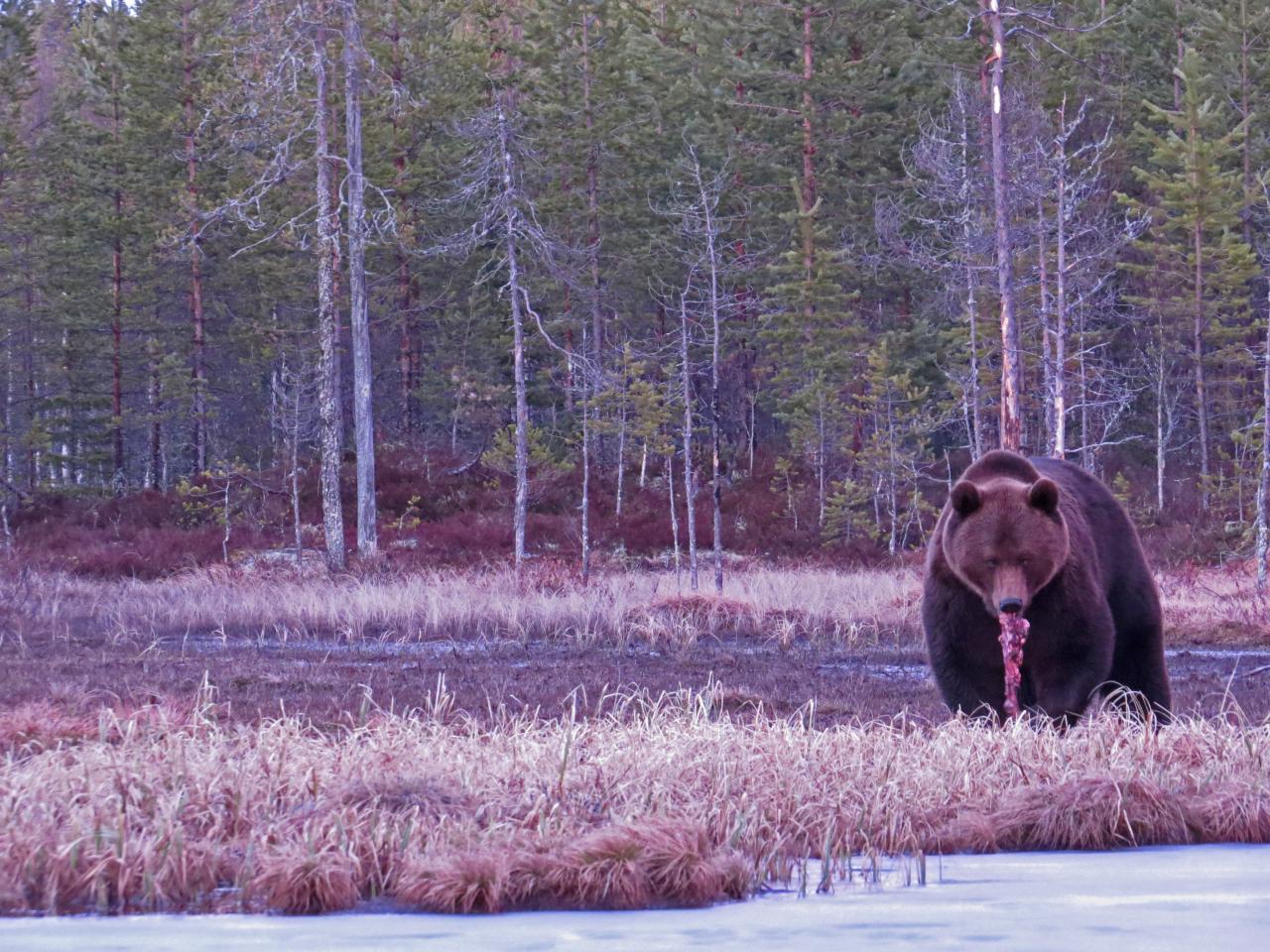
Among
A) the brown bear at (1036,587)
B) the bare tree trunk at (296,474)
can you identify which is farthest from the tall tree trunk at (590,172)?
the brown bear at (1036,587)

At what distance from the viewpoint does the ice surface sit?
14.2 feet

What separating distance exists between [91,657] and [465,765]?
33.5ft

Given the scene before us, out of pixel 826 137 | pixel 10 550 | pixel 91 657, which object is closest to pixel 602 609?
pixel 91 657

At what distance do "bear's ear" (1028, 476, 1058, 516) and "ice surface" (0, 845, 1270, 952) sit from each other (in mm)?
2236

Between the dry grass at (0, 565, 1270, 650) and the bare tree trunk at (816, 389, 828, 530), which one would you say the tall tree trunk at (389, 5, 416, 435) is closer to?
the bare tree trunk at (816, 389, 828, 530)

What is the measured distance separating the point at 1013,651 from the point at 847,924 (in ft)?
10.3

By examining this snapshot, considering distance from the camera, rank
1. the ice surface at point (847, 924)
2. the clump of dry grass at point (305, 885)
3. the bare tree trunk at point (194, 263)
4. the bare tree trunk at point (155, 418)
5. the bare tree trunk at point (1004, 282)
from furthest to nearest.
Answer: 1. the bare tree trunk at point (155, 418)
2. the bare tree trunk at point (194, 263)
3. the bare tree trunk at point (1004, 282)
4. the clump of dry grass at point (305, 885)
5. the ice surface at point (847, 924)

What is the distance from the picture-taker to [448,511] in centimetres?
3697

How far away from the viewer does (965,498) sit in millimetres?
7344

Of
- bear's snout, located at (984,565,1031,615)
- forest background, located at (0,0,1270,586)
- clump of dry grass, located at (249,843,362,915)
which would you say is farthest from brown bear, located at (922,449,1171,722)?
forest background, located at (0,0,1270,586)

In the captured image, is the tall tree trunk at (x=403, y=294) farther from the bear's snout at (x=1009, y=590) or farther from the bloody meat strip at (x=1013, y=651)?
the bear's snout at (x=1009, y=590)

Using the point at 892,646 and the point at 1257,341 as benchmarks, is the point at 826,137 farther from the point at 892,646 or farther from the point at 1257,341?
the point at 892,646

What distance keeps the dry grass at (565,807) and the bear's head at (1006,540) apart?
74 cm

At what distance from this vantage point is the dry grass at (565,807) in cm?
504
